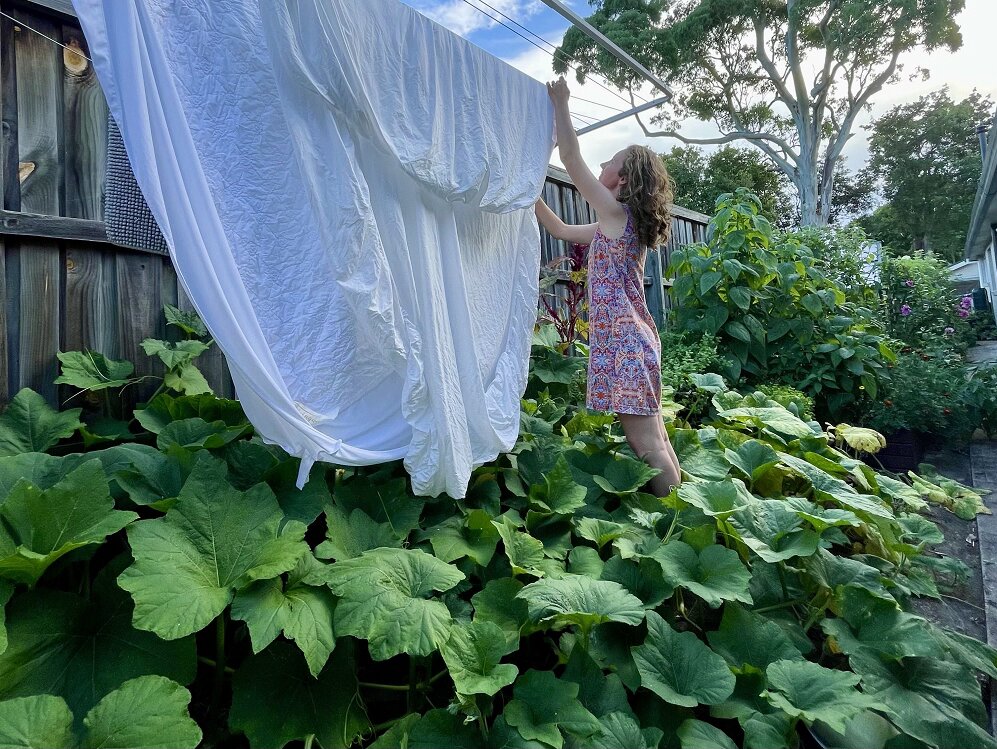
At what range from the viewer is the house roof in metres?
5.45

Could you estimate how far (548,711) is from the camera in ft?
3.28

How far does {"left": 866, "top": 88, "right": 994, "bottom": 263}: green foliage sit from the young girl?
22843 mm

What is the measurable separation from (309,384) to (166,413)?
0.71m

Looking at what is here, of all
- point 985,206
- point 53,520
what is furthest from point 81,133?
point 985,206

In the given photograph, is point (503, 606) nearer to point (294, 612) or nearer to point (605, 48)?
point (294, 612)

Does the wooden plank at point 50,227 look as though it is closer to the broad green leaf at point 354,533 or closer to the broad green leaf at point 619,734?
the broad green leaf at point 354,533

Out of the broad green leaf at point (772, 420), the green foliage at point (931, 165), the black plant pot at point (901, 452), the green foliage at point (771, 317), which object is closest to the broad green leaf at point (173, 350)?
the broad green leaf at point (772, 420)

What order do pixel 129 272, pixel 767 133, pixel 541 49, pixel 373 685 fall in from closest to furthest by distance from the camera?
pixel 373 685
pixel 129 272
pixel 541 49
pixel 767 133

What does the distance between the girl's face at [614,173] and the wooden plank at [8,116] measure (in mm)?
1791

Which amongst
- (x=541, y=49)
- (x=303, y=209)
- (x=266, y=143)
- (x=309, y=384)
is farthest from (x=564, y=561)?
(x=541, y=49)

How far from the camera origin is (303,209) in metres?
1.32

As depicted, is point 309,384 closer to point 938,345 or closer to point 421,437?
point 421,437

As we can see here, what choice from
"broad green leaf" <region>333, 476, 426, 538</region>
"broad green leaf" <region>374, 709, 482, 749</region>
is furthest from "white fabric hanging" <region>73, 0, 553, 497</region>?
"broad green leaf" <region>374, 709, 482, 749</region>

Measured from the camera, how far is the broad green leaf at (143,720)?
775 mm
